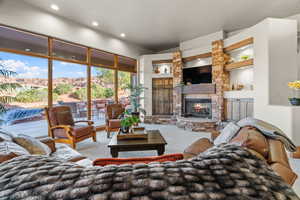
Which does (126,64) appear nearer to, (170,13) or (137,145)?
(170,13)

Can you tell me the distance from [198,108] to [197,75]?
4.16ft

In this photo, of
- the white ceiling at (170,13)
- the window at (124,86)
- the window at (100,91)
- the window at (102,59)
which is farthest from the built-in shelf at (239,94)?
the window at (102,59)

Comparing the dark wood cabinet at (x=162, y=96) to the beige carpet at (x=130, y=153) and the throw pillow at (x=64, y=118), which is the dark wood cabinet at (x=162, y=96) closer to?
the beige carpet at (x=130, y=153)

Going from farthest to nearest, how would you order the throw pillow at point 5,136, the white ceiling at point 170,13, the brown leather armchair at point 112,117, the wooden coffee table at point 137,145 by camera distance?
the brown leather armchair at point 112,117
the white ceiling at point 170,13
the wooden coffee table at point 137,145
the throw pillow at point 5,136

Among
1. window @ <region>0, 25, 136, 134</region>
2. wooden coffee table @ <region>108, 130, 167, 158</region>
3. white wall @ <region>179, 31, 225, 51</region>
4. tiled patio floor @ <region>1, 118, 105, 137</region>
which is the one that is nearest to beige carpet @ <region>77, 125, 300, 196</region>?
wooden coffee table @ <region>108, 130, 167, 158</region>

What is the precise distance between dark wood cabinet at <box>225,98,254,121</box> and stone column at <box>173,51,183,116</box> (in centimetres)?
176

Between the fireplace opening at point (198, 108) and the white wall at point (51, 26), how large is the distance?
3390 millimetres

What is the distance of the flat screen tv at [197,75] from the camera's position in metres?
5.68

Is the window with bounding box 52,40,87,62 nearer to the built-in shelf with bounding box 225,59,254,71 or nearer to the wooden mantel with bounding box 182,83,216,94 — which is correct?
the wooden mantel with bounding box 182,83,216,94

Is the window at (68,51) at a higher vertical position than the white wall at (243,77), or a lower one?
higher

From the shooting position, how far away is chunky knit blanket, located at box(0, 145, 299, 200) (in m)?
0.49

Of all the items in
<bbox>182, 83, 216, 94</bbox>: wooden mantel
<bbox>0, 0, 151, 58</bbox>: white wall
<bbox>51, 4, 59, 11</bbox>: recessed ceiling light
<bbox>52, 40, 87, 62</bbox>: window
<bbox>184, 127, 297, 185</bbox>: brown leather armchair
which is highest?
<bbox>51, 4, 59, 11</bbox>: recessed ceiling light

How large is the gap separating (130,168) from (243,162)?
0.47m

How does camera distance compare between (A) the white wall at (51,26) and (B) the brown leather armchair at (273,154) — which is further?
(A) the white wall at (51,26)
